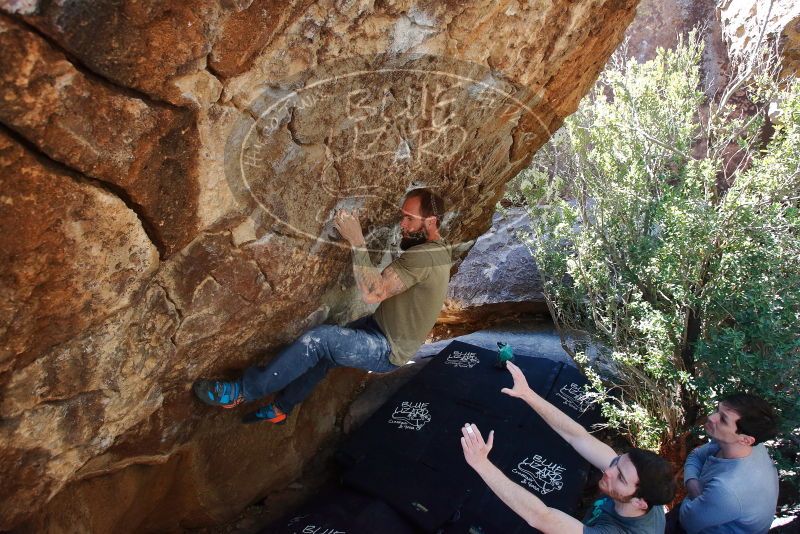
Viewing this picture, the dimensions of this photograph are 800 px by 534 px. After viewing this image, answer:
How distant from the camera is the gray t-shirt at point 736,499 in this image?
2500mm

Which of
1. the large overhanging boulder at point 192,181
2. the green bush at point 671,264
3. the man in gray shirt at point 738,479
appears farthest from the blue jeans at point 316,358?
the green bush at point 671,264

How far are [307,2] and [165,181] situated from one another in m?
0.73

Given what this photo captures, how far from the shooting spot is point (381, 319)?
3014mm

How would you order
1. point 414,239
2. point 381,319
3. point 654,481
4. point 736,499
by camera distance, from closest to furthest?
point 654,481, point 736,499, point 414,239, point 381,319

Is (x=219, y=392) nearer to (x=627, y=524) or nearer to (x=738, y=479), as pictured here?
(x=627, y=524)

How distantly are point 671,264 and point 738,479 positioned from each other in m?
1.38

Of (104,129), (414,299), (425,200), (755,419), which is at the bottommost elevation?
(755,419)

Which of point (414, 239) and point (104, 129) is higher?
point (104, 129)

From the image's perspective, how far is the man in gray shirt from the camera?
2508mm

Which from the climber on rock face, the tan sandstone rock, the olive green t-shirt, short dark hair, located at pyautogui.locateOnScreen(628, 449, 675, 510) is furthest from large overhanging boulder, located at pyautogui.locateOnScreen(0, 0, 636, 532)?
short dark hair, located at pyautogui.locateOnScreen(628, 449, 675, 510)

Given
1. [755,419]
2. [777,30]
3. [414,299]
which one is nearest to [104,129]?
[414,299]

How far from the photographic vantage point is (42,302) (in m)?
1.76

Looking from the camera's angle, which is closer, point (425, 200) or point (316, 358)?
point (425, 200)

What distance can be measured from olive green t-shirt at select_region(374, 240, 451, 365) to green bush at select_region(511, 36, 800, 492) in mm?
1499
